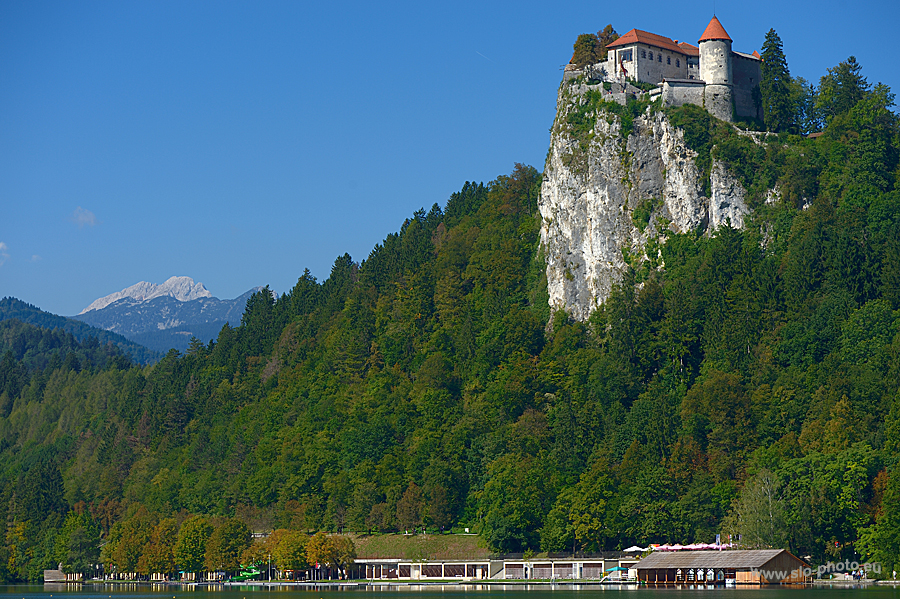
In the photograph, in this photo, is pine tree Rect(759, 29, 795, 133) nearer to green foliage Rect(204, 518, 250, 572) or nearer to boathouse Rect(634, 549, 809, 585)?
boathouse Rect(634, 549, 809, 585)

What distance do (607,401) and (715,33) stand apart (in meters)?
42.7

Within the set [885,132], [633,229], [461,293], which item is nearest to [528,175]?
[461,293]

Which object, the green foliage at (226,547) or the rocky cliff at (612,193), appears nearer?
the green foliage at (226,547)

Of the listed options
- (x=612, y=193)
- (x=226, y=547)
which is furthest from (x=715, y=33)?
(x=226, y=547)

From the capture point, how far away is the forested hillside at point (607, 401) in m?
112

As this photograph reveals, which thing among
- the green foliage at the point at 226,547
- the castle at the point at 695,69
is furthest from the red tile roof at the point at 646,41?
the green foliage at the point at 226,547

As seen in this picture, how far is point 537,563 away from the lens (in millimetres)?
122125

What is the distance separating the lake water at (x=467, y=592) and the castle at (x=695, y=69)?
58927mm

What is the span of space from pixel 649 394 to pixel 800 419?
61.4ft

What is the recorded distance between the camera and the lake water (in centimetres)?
8464

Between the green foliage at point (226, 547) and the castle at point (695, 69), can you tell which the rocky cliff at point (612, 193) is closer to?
the castle at point (695, 69)

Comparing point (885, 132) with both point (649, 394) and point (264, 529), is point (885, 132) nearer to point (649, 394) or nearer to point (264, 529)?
point (649, 394)

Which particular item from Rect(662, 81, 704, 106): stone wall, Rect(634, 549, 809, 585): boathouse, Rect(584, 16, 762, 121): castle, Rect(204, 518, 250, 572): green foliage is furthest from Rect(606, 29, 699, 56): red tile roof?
Rect(204, 518, 250, 572): green foliage

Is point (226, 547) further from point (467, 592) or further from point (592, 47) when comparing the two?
point (592, 47)
